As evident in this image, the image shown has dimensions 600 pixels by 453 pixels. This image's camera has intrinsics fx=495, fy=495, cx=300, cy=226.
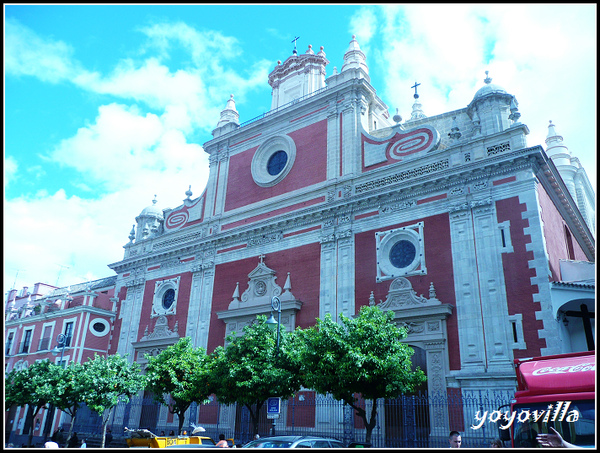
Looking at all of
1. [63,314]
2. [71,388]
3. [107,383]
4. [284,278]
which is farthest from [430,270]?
[63,314]

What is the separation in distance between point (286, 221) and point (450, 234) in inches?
337

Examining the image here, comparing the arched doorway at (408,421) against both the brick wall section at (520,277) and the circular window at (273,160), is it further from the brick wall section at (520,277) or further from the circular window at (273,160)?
the circular window at (273,160)

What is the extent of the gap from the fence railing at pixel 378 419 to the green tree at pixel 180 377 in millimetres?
2680

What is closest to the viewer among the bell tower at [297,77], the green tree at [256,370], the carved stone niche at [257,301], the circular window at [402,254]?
the green tree at [256,370]

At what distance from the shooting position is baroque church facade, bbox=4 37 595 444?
18453mm

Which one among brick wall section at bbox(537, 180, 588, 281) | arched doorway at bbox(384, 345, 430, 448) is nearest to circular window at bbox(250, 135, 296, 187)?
arched doorway at bbox(384, 345, 430, 448)

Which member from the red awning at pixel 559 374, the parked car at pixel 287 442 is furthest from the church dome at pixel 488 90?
the parked car at pixel 287 442

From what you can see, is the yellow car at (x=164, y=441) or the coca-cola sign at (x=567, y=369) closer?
the coca-cola sign at (x=567, y=369)

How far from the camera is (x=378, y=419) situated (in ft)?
63.7

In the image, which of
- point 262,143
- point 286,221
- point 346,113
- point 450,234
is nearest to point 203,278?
point 286,221

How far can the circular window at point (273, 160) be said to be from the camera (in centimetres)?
2759

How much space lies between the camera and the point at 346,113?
26.1 meters

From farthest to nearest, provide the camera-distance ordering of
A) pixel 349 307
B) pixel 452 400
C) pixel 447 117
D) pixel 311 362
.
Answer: pixel 447 117, pixel 349 307, pixel 452 400, pixel 311 362

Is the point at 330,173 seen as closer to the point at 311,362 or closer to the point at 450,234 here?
the point at 450,234
